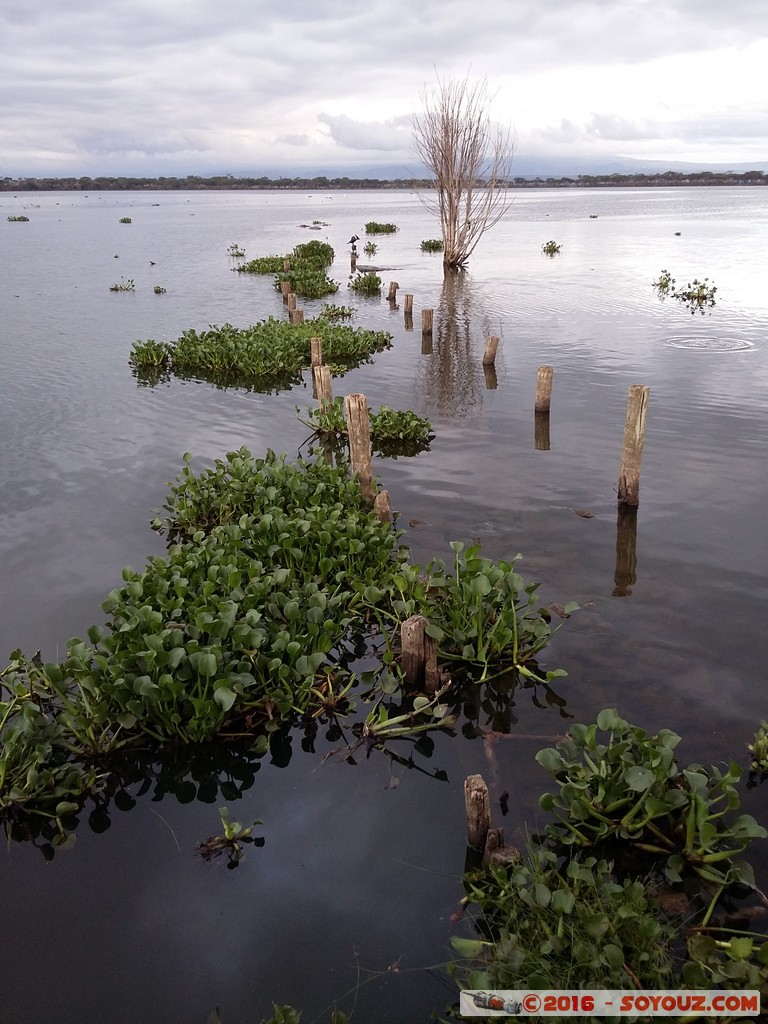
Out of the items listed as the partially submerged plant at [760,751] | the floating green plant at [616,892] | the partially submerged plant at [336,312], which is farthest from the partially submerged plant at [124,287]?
the partially submerged plant at [760,751]

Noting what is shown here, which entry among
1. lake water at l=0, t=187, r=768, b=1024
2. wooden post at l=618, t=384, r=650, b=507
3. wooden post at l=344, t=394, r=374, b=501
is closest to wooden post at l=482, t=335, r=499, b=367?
lake water at l=0, t=187, r=768, b=1024

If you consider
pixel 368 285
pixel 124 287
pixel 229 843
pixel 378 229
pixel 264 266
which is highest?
pixel 378 229

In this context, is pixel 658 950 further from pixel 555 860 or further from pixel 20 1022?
pixel 20 1022

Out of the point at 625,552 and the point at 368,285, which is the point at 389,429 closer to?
the point at 625,552

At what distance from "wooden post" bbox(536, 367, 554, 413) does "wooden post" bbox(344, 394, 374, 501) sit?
5594 mm

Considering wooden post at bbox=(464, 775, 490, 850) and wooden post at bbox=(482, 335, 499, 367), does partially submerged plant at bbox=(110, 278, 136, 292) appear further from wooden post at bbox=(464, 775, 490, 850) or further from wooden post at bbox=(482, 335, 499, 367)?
wooden post at bbox=(464, 775, 490, 850)

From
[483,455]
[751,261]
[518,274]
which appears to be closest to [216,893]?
[483,455]

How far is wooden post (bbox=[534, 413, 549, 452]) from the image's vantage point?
14.1 m

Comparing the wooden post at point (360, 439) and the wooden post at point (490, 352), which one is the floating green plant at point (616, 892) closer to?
the wooden post at point (360, 439)

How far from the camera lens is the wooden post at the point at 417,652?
6.63 metres

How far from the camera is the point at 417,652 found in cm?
679

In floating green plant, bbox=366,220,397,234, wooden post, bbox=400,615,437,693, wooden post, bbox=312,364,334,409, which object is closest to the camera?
wooden post, bbox=400,615,437,693

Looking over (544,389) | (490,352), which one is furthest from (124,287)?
(544,389)

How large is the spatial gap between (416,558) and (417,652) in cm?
293
